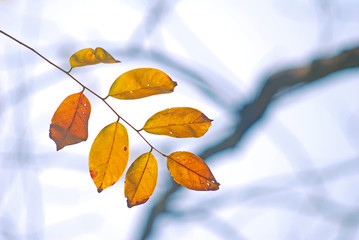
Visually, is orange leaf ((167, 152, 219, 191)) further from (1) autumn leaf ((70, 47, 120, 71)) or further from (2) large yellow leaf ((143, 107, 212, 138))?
(1) autumn leaf ((70, 47, 120, 71))

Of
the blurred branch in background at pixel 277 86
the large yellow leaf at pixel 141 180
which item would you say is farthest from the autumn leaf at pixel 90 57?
the blurred branch in background at pixel 277 86

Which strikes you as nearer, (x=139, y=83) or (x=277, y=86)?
(x=139, y=83)

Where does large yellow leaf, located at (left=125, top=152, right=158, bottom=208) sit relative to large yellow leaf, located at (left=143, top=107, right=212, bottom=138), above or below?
below

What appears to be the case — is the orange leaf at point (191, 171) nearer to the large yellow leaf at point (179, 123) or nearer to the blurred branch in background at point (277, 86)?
the large yellow leaf at point (179, 123)

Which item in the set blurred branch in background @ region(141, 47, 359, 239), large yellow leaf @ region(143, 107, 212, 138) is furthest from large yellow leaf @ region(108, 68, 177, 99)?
blurred branch in background @ region(141, 47, 359, 239)

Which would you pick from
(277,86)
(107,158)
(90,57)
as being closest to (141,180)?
(107,158)

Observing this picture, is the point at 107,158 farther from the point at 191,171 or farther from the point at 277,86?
the point at 277,86
